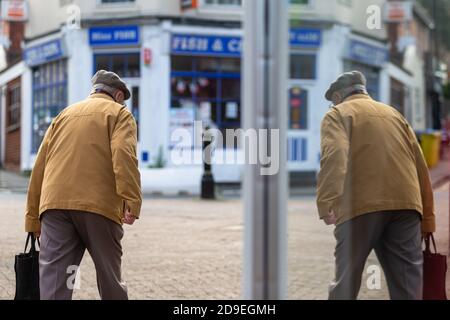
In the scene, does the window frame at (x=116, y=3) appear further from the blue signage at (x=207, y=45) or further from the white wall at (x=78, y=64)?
the blue signage at (x=207, y=45)

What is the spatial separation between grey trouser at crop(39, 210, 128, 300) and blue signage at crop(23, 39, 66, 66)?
655 millimetres

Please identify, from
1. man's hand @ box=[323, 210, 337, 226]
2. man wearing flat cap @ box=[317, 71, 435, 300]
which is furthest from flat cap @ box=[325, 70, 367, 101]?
man's hand @ box=[323, 210, 337, 226]

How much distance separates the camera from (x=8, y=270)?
2.74m

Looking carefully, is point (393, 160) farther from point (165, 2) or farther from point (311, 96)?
point (165, 2)

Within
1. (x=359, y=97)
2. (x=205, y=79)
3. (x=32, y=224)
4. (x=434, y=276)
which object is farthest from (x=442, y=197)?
(x=32, y=224)

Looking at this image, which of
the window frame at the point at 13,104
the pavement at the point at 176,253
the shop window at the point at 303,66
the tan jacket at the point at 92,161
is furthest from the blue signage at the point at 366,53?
the window frame at the point at 13,104

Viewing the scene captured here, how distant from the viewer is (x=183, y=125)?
10.3ft

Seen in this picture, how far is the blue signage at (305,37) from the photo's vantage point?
242 cm

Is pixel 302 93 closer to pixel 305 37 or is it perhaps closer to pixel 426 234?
pixel 305 37

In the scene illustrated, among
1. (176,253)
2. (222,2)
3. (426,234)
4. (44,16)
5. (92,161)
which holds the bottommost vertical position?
(176,253)

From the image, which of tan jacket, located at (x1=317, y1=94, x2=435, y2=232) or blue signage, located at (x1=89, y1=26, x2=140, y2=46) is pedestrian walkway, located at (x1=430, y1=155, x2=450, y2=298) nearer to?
tan jacket, located at (x1=317, y1=94, x2=435, y2=232)

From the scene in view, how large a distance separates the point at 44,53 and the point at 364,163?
55.2 inches

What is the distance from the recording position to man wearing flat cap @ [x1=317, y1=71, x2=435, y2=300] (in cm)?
249
